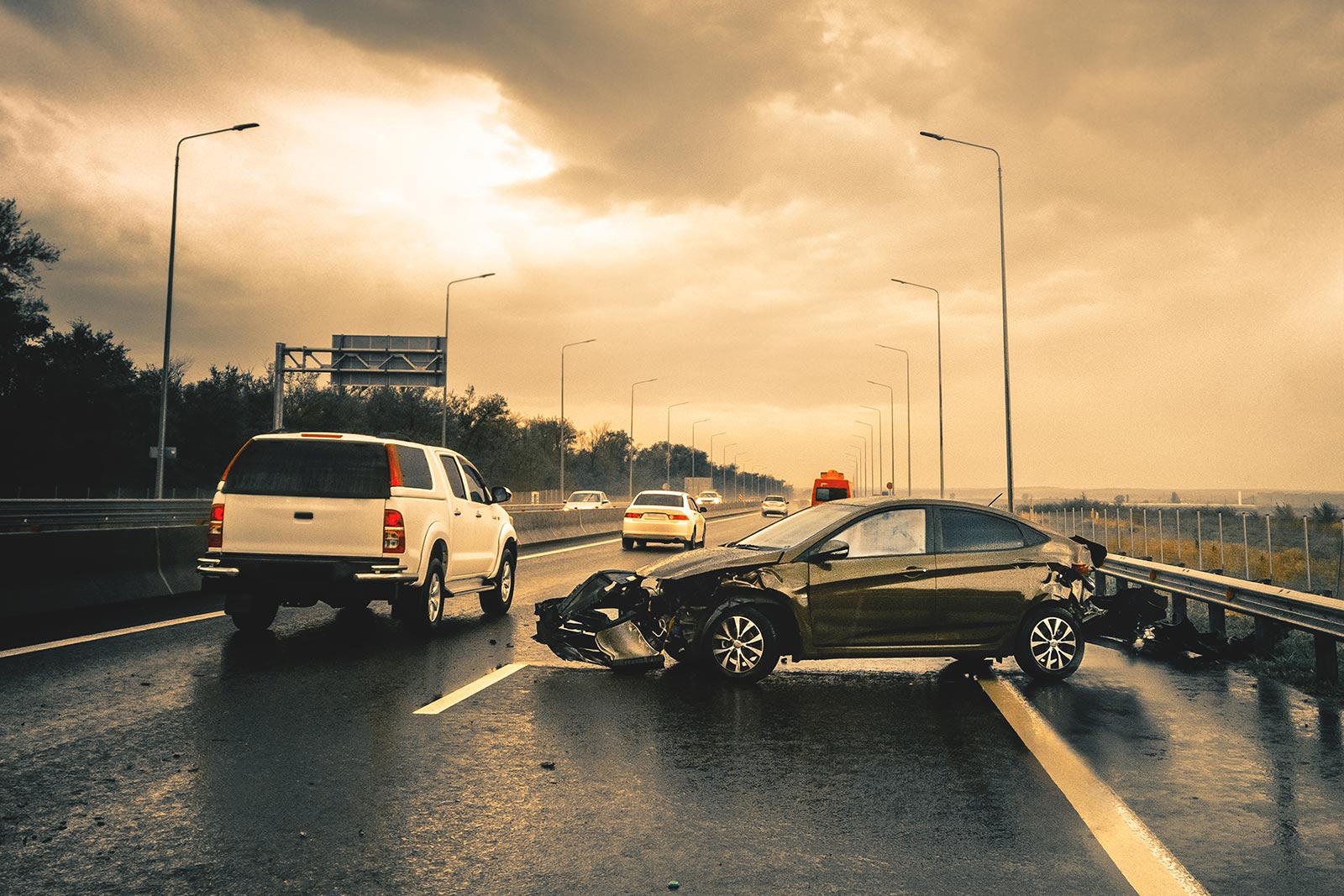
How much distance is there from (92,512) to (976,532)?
34458 mm

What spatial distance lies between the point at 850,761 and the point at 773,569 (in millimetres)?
2577

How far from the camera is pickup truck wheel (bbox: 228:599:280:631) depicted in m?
10.4

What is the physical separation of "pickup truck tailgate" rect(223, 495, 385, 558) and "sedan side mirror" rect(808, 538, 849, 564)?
4.31 metres

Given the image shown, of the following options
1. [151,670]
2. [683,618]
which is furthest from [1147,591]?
[151,670]

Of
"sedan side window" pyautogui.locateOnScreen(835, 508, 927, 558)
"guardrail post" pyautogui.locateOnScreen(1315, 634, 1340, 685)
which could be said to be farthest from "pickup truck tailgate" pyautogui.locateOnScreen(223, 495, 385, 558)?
"guardrail post" pyautogui.locateOnScreen(1315, 634, 1340, 685)

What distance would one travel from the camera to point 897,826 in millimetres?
4844

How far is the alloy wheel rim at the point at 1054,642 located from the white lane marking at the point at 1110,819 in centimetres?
148

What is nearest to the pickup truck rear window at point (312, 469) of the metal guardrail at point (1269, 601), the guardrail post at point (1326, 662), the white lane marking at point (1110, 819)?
the white lane marking at point (1110, 819)

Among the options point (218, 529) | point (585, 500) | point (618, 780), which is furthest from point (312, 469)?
point (585, 500)

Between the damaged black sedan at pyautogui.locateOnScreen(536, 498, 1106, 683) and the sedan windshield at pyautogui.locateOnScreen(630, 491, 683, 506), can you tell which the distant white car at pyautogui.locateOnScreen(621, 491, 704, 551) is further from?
the damaged black sedan at pyautogui.locateOnScreen(536, 498, 1106, 683)

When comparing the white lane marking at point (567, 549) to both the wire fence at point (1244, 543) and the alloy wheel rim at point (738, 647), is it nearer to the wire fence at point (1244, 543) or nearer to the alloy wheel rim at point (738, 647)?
the wire fence at point (1244, 543)

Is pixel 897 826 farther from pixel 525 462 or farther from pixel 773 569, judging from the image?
pixel 525 462

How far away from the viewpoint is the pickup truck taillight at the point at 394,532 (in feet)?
34.1

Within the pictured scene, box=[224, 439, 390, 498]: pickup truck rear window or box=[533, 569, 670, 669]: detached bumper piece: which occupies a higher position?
box=[224, 439, 390, 498]: pickup truck rear window
